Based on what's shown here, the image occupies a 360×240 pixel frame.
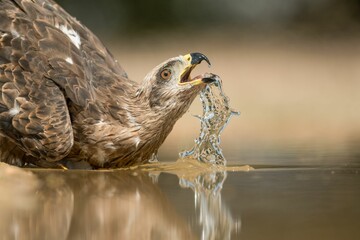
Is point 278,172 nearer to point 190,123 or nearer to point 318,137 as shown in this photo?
point 318,137

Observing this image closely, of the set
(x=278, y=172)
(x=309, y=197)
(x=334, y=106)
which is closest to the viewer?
(x=309, y=197)

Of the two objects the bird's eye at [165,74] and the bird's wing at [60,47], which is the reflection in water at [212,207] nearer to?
the bird's eye at [165,74]

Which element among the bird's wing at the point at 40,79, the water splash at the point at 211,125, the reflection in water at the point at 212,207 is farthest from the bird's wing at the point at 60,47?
the reflection in water at the point at 212,207

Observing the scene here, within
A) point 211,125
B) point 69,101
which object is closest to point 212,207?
point 69,101

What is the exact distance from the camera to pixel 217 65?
15.7 m

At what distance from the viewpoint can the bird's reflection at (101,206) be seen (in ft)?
16.6

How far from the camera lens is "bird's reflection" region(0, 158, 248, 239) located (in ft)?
16.6

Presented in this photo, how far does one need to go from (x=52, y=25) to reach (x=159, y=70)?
3.11ft

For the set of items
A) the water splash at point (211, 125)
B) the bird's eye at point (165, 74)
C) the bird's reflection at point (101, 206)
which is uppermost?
the bird's eye at point (165, 74)

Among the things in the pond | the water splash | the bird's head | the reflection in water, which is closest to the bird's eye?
the bird's head

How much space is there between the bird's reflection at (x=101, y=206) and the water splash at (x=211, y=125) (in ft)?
1.76

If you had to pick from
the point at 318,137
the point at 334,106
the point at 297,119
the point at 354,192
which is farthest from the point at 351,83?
the point at 354,192

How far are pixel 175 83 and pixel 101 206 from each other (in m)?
2.02

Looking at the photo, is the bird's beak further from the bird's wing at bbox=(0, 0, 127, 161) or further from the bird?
the bird's wing at bbox=(0, 0, 127, 161)
